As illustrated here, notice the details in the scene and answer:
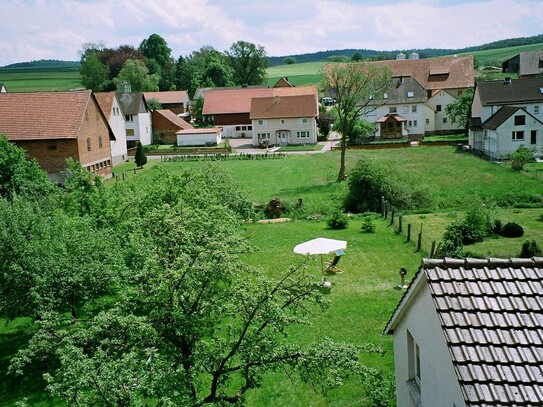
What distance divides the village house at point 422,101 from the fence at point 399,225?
36603 millimetres

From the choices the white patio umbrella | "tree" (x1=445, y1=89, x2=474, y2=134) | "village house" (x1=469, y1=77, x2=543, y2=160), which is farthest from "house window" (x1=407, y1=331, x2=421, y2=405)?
"tree" (x1=445, y1=89, x2=474, y2=134)

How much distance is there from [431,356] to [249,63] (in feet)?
384

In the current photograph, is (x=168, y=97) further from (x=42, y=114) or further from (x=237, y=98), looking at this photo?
(x=42, y=114)

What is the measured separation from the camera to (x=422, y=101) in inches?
2734

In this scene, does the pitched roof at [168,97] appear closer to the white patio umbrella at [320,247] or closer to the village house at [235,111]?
the village house at [235,111]

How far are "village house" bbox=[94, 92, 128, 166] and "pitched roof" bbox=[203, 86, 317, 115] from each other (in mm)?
23008

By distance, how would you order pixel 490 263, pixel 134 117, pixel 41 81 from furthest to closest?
pixel 41 81, pixel 134 117, pixel 490 263

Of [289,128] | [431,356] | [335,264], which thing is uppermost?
[289,128]

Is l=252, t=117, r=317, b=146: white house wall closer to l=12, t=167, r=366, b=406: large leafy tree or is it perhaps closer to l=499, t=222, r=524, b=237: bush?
l=499, t=222, r=524, b=237: bush

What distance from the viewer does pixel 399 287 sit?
69.3ft

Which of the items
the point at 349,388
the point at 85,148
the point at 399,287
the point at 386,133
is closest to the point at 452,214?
the point at 399,287

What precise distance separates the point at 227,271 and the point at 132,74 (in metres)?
96.0

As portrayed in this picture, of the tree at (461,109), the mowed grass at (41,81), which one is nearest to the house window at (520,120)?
the tree at (461,109)

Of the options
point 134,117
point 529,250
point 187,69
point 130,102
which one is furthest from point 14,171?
point 187,69
